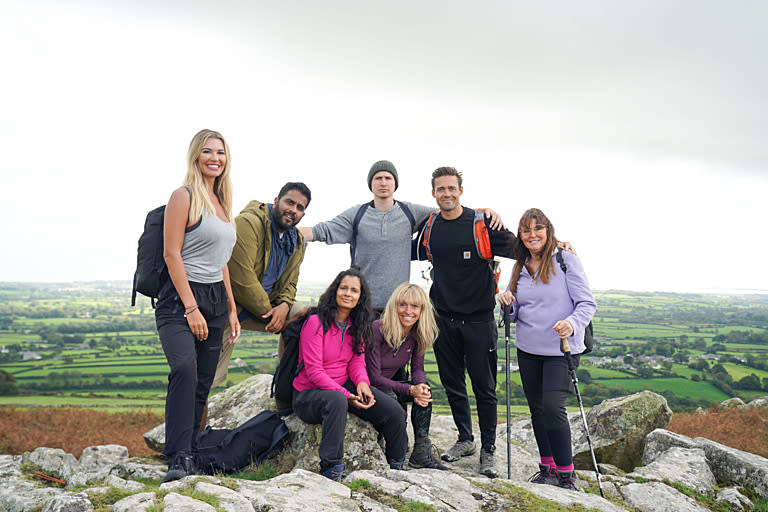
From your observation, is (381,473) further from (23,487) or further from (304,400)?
(23,487)

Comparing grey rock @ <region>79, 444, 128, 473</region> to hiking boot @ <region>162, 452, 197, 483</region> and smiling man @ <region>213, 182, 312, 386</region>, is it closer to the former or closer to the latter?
smiling man @ <region>213, 182, 312, 386</region>

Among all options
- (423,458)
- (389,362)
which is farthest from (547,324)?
(423,458)

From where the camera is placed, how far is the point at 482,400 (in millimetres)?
6582

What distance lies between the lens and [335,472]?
500cm

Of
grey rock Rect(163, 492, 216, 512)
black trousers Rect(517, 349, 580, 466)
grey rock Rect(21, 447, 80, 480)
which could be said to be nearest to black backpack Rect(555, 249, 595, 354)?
black trousers Rect(517, 349, 580, 466)

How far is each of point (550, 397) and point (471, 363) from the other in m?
1.26

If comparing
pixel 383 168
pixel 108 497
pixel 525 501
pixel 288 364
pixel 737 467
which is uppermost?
pixel 383 168

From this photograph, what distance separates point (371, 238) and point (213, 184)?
245 cm

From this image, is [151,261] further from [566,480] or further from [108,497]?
[566,480]

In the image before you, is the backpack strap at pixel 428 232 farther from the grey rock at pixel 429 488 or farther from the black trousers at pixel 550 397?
the grey rock at pixel 429 488

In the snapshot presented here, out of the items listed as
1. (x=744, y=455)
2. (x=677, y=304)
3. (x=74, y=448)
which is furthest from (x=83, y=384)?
(x=677, y=304)

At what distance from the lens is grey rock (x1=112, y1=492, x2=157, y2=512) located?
3302 millimetres

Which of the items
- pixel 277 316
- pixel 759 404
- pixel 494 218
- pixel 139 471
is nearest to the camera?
pixel 139 471

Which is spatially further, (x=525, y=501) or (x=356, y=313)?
(x=356, y=313)
